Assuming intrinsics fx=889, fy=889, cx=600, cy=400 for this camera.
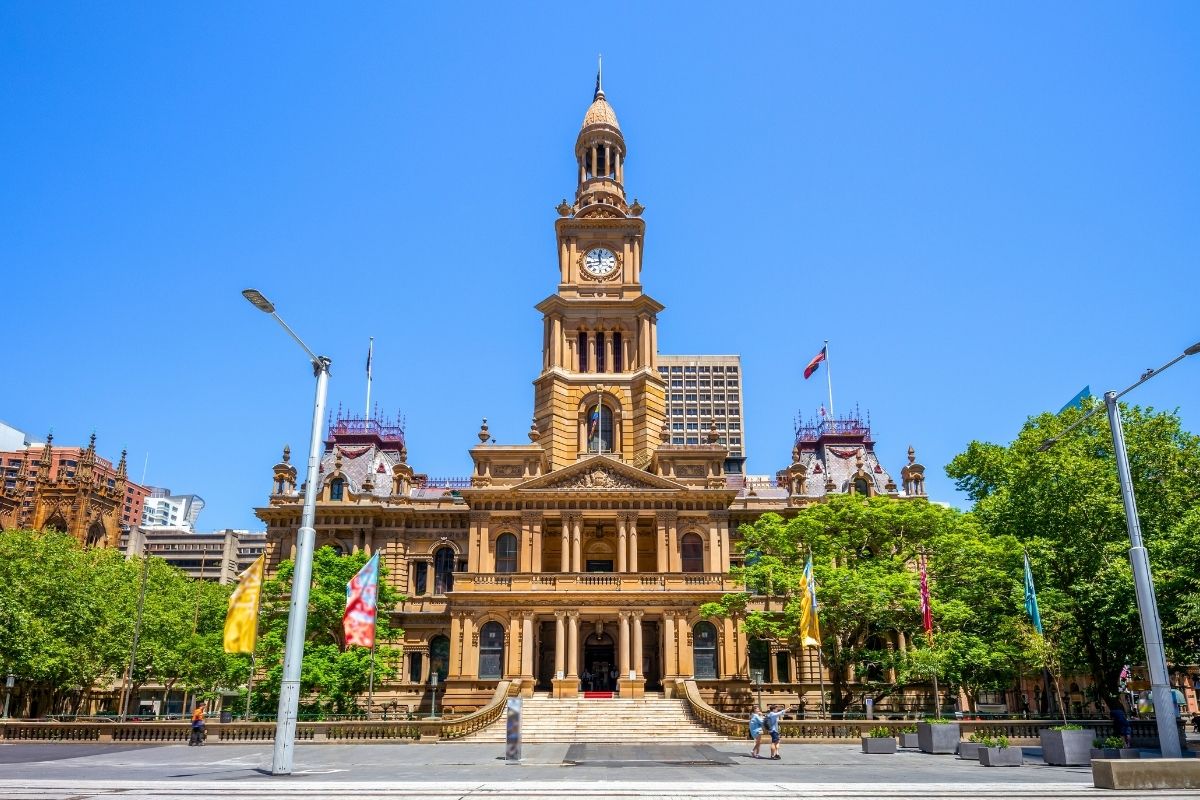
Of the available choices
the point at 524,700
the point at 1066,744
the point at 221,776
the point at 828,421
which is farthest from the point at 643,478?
the point at 221,776

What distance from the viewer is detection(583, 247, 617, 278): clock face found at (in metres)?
64.8

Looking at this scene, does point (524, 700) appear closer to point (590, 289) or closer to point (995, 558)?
point (995, 558)

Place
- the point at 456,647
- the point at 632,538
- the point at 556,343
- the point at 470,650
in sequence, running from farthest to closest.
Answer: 1. the point at 556,343
2. the point at 632,538
3. the point at 456,647
4. the point at 470,650

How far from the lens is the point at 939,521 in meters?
43.5

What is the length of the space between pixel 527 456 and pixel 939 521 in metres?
24.8

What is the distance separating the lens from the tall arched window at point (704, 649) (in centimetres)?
4969

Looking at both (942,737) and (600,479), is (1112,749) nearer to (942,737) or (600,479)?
(942,737)

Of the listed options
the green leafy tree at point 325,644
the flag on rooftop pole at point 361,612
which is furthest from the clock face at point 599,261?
the flag on rooftop pole at point 361,612

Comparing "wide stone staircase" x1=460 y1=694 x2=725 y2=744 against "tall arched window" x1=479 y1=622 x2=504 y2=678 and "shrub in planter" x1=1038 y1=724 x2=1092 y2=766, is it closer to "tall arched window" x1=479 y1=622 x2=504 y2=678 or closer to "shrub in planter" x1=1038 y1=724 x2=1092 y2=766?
"tall arched window" x1=479 y1=622 x2=504 y2=678

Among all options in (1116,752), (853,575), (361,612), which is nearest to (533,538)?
(853,575)

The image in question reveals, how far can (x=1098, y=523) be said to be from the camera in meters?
39.9

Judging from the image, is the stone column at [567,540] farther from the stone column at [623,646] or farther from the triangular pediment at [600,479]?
the stone column at [623,646]

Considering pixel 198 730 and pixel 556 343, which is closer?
pixel 198 730

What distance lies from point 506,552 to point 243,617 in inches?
1273
